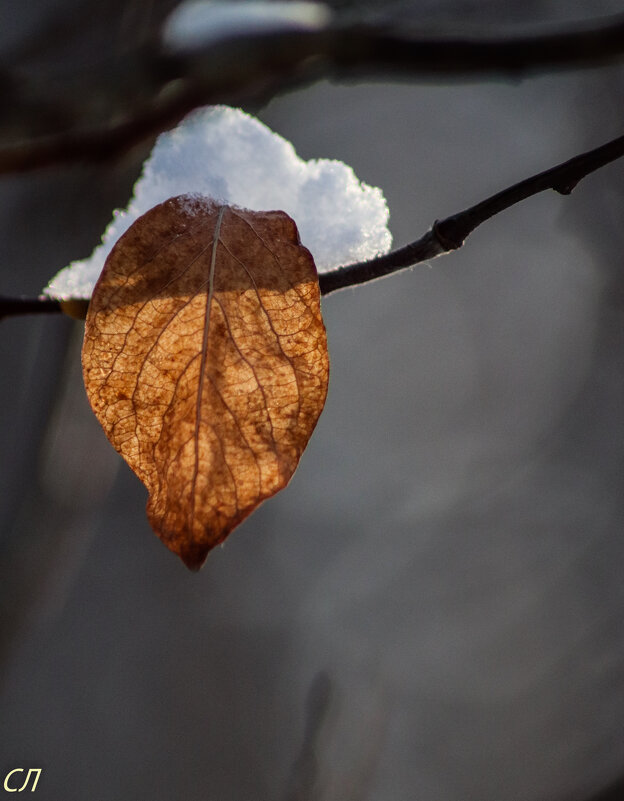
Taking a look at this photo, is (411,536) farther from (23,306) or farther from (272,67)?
(23,306)

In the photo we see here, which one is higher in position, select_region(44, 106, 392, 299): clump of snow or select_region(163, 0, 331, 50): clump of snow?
select_region(163, 0, 331, 50): clump of snow

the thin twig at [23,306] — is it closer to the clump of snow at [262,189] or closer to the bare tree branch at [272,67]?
the clump of snow at [262,189]

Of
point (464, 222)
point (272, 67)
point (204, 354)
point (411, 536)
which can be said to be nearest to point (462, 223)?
point (464, 222)

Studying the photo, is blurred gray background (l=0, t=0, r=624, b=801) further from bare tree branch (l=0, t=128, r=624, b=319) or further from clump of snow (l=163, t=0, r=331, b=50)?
bare tree branch (l=0, t=128, r=624, b=319)

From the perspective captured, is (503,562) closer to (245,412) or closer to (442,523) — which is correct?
(442,523)

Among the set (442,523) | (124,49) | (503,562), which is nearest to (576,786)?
(503,562)

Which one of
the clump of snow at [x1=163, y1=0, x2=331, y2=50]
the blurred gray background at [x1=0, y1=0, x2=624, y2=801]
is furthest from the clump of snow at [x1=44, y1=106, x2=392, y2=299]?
the blurred gray background at [x1=0, y1=0, x2=624, y2=801]

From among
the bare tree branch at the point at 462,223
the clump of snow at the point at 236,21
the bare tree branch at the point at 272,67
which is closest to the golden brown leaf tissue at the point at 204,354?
the bare tree branch at the point at 462,223
